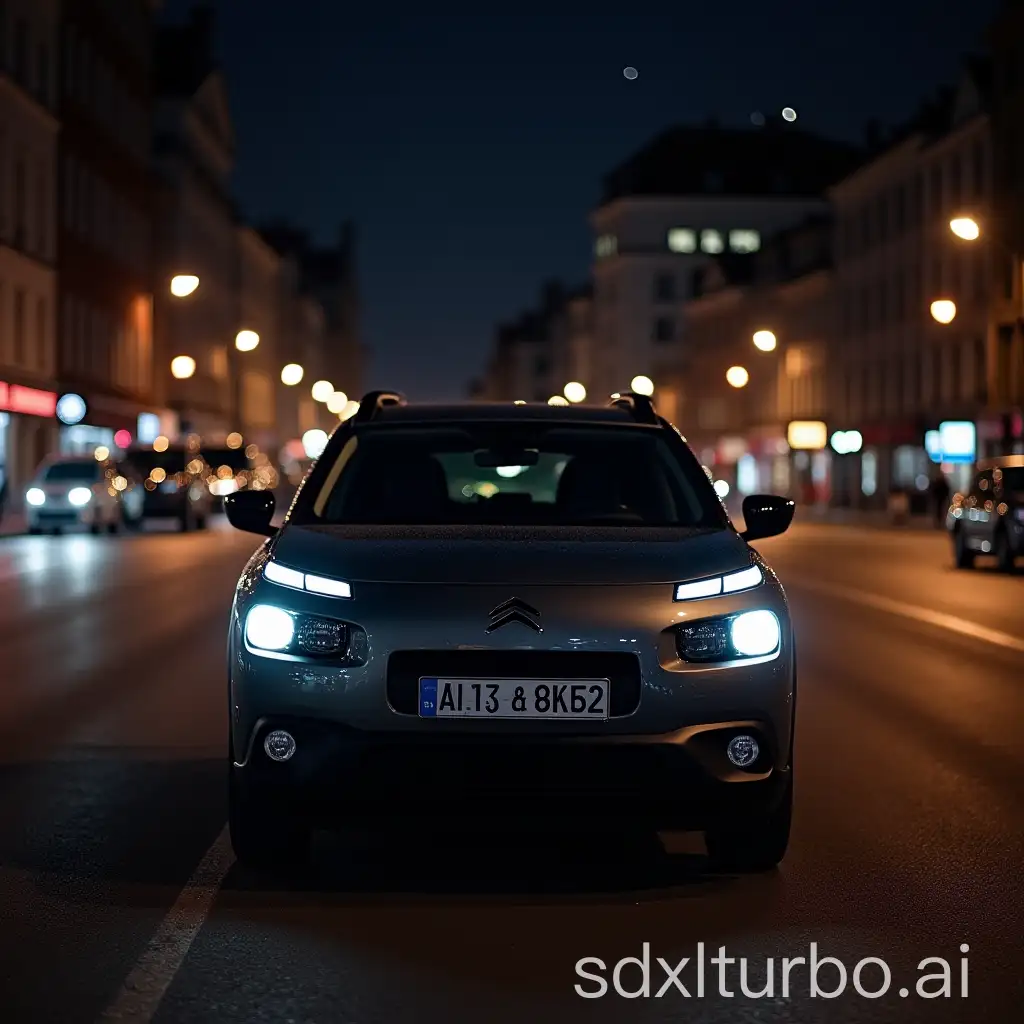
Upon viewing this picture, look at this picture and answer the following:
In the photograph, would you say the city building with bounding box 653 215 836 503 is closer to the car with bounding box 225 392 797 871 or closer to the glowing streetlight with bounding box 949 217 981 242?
the glowing streetlight with bounding box 949 217 981 242

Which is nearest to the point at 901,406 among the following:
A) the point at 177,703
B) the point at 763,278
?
the point at 763,278

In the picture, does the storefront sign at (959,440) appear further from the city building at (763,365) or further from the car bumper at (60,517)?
the car bumper at (60,517)

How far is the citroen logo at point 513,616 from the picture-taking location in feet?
24.2

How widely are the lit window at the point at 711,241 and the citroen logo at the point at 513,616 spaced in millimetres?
141570

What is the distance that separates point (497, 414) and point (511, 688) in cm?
203

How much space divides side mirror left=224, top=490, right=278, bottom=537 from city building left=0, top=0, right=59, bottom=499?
53.6 metres

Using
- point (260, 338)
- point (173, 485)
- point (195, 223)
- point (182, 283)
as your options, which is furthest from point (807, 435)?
point (173, 485)

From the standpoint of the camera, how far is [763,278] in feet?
381

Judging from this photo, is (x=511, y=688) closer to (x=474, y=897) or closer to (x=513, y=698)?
(x=513, y=698)

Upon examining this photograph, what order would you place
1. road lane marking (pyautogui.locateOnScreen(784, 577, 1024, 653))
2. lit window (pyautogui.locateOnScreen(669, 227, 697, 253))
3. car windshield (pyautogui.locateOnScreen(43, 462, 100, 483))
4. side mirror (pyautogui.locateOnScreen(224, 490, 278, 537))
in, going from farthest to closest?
lit window (pyautogui.locateOnScreen(669, 227, 697, 253)) < car windshield (pyautogui.locateOnScreen(43, 462, 100, 483)) < road lane marking (pyautogui.locateOnScreen(784, 577, 1024, 653)) < side mirror (pyautogui.locateOnScreen(224, 490, 278, 537))

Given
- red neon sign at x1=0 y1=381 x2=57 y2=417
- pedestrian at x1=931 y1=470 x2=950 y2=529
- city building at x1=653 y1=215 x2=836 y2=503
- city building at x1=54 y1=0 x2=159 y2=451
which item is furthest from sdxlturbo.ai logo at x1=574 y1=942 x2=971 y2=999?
city building at x1=653 y1=215 x2=836 y2=503

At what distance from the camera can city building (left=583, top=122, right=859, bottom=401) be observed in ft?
484

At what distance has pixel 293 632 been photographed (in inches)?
297

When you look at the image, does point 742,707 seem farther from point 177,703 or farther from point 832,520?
point 832,520
